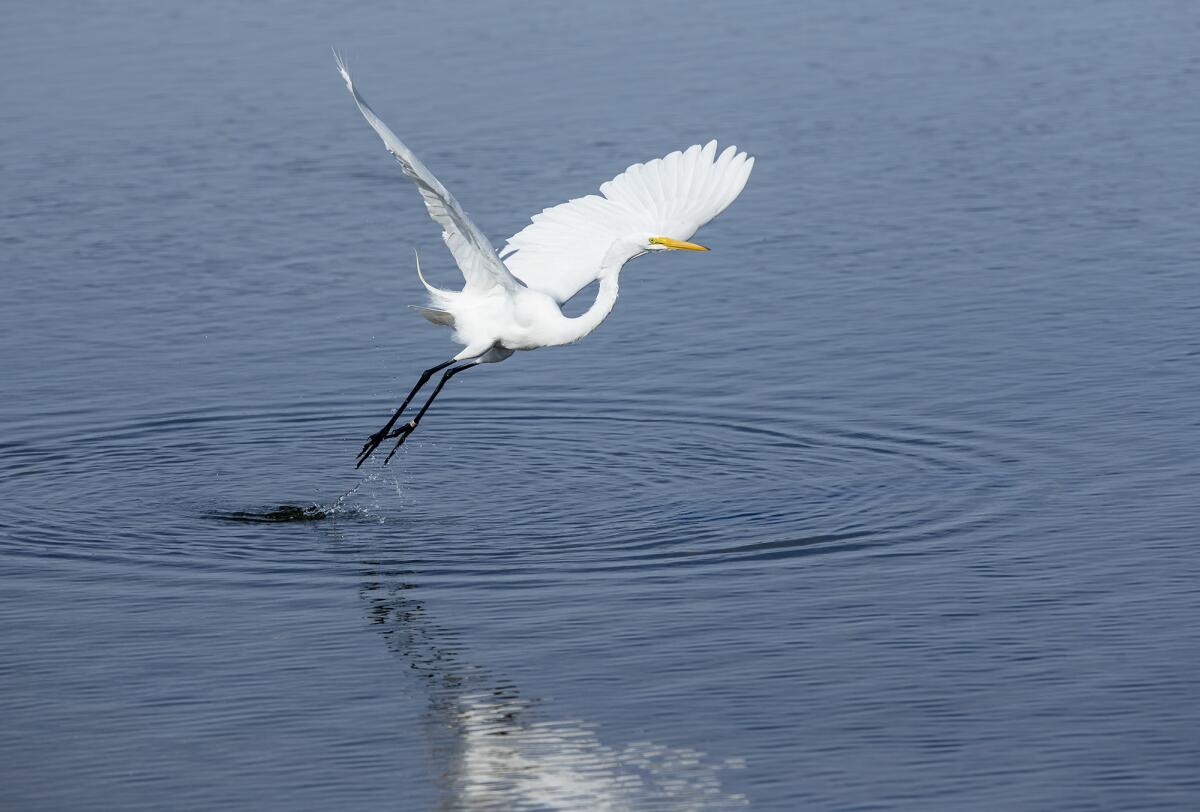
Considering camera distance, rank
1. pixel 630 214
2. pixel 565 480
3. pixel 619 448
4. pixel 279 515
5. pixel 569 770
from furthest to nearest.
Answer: pixel 619 448 < pixel 565 480 < pixel 630 214 < pixel 279 515 < pixel 569 770

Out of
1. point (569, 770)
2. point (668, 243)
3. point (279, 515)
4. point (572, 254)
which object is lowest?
point (569, 770)

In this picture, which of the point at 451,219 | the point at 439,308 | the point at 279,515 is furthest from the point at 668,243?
the point at 279,515

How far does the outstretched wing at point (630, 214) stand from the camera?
10172mm

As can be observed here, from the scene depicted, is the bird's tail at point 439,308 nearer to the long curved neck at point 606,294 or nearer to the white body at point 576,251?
the white body at point 576,251

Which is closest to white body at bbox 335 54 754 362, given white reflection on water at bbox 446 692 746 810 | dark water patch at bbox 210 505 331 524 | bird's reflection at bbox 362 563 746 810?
dark water patch at bbox 210 505 331 524

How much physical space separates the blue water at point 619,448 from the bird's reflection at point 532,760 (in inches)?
0.8

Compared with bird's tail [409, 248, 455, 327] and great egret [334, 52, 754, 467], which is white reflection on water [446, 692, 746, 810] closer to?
great egret [334, 52, 754, 467]

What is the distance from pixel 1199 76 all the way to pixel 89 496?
42.1ft

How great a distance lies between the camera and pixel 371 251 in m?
15.4

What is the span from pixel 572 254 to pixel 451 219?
179cm

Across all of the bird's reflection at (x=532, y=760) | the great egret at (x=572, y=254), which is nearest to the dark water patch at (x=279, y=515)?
the great egret at (x=572, y=254)

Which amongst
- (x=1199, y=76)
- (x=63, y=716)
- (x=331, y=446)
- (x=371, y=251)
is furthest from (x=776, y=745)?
(x=1199, y=76)

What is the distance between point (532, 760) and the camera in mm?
7086

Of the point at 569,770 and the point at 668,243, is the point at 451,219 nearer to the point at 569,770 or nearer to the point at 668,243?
the point at 668,243
